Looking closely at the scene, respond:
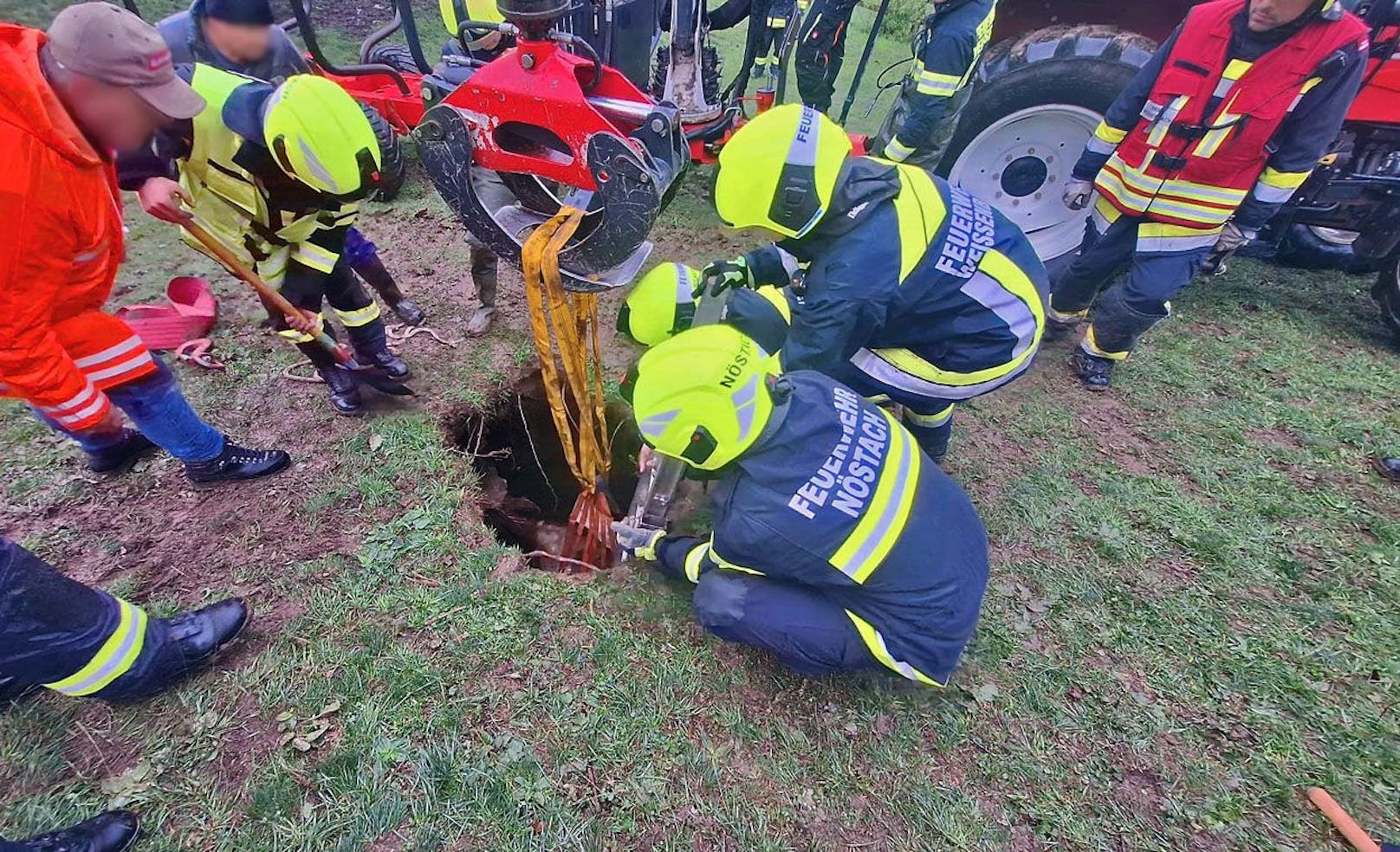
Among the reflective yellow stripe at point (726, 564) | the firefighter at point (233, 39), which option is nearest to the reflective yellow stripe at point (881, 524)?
the reflective yellow stripe at point (726, 564)

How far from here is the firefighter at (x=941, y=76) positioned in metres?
3.73

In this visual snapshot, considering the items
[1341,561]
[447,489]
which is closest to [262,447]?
[447,489]

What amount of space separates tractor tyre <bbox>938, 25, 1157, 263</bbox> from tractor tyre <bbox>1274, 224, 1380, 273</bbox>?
77.0 inches

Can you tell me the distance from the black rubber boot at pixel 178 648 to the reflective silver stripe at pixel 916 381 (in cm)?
266

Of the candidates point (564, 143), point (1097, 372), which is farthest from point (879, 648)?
point (1097, 372)

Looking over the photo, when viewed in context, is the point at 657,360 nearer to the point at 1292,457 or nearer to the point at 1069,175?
the point at 1292,457

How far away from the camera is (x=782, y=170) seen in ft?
7.80

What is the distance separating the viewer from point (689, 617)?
105 inches

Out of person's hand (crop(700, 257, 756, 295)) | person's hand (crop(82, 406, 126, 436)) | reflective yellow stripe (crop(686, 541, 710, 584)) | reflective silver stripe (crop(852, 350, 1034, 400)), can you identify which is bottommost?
person's hand (crop(82, 406, 126, 436))

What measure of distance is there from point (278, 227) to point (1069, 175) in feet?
15.4

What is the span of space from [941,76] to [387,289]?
3.40 m

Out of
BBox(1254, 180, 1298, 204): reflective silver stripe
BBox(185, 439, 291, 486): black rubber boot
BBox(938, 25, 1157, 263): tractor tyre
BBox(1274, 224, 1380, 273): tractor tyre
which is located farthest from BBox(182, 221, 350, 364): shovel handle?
BBox(1274, 224, 1380, 273): tractor tyre

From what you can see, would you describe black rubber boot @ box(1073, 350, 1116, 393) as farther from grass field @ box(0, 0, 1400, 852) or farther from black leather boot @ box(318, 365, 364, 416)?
black leather boot @ box(318, 365, 364, 416)

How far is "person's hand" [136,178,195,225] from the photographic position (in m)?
2.54
